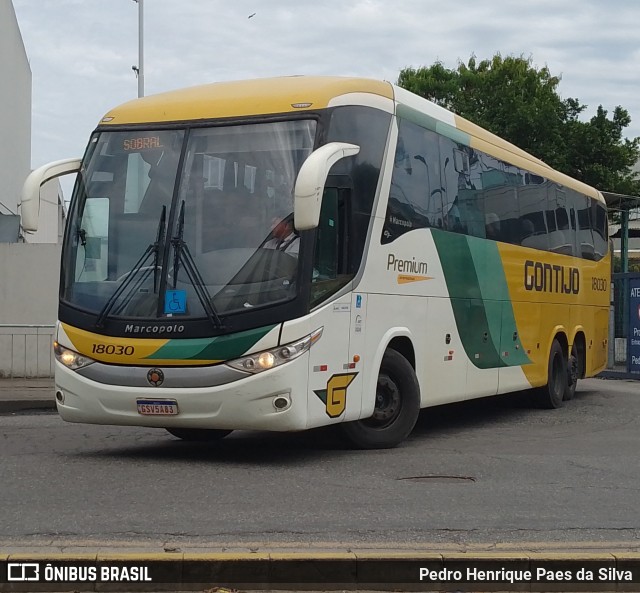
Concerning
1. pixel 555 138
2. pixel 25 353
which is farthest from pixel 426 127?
pixel 555 138

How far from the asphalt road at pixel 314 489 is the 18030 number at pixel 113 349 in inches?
38.8

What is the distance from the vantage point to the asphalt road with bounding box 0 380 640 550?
7020 mm

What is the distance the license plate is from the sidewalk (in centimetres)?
677

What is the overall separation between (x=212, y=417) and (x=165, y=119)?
9.50 ft

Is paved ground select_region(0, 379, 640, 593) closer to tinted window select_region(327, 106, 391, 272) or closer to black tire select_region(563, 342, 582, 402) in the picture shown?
tinted window select_region(327, 106, 391, 272)

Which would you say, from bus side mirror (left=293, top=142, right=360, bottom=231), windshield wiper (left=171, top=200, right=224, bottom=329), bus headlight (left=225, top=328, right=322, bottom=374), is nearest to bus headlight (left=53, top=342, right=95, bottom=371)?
windshield wiper (left=171, top=200, right=224, bottom=329)

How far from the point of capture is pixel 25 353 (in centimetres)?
1920

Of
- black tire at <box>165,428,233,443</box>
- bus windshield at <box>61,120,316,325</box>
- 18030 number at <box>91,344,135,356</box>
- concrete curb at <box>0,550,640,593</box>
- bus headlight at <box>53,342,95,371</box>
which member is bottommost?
black tire at <box>165,428,233,443</box>

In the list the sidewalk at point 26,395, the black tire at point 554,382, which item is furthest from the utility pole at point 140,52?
the black tire at point 554,382

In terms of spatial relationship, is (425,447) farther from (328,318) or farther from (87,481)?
(87,481)

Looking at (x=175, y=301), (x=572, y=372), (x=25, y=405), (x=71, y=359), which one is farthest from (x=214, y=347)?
(x=572, y=372)

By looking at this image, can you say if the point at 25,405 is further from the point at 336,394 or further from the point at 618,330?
the point at 618,330

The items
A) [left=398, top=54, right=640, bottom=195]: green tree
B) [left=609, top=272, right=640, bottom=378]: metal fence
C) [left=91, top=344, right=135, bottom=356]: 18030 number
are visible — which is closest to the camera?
[left=91, top=344, right=135, bottom=356]: 18030 number

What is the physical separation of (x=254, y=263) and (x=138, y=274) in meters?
1.11
